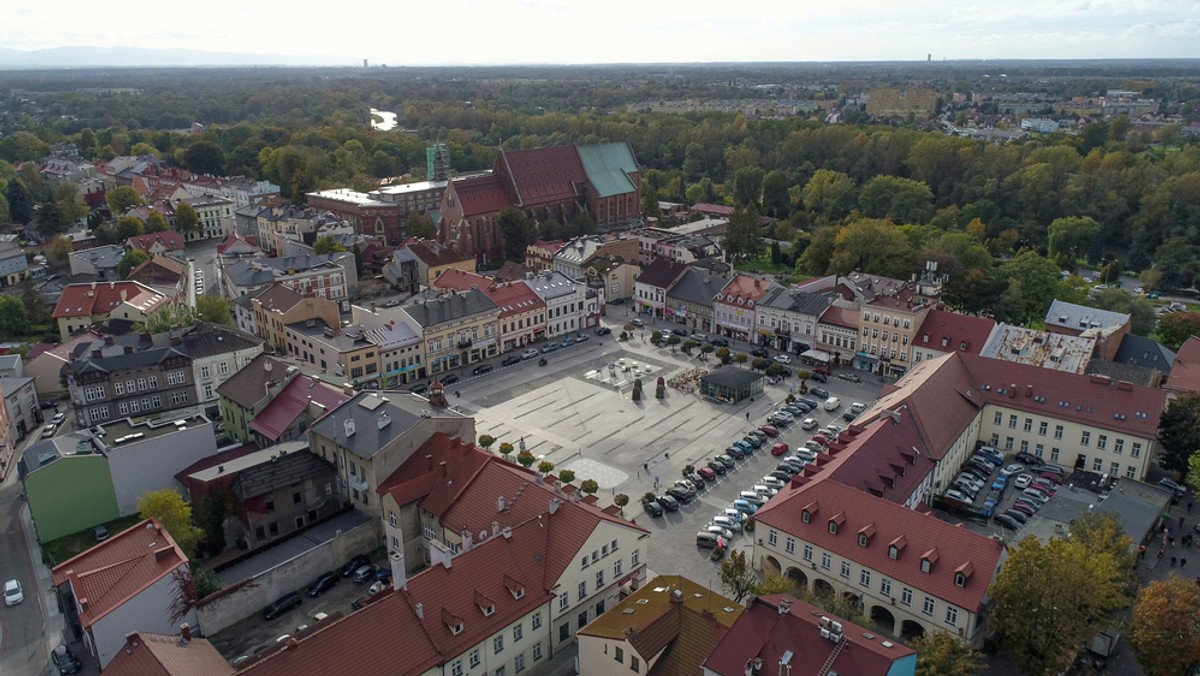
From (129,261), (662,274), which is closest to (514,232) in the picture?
(662,274)

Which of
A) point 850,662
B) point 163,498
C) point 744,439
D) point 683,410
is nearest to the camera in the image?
point 850,662

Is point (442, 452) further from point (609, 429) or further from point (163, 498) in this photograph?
point (609, 429)

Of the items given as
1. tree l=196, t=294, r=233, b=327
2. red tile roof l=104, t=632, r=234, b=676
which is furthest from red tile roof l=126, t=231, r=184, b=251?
red tile roof l=104, t=632, r=234, b=676

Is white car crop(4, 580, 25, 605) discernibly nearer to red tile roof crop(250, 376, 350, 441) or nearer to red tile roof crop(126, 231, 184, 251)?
red tile roof crop(250, 376, 350, 441)

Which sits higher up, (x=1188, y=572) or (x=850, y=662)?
(x=850, y=662)

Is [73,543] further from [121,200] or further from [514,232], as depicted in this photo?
[121,200]

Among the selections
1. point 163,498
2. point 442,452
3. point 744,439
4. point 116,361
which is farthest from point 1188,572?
point 116,361
